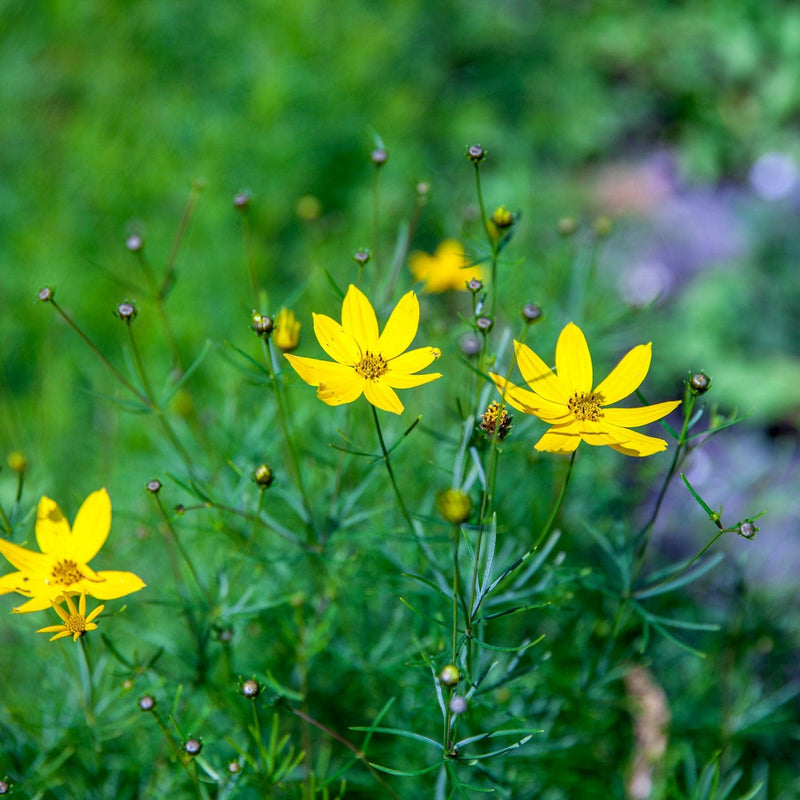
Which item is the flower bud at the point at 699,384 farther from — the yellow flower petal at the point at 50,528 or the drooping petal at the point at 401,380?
the yellow flower petal at the point at 50,528

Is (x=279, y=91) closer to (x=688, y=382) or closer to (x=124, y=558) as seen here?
(x=124, y=558)

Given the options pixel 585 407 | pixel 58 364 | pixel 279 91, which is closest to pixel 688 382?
pixel 585 407

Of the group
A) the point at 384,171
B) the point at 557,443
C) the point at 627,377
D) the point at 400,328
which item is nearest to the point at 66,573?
the point at 400,328

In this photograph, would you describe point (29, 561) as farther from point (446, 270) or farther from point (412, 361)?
point (446, 270)

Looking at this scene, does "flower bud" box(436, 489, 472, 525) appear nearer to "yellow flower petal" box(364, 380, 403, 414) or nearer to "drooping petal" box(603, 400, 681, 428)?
"yellow flower petal" box(364, 380, 403, 414)

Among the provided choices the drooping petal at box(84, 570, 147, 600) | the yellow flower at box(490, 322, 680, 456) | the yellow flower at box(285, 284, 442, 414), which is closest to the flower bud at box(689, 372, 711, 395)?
the yellow flower at box(490, 322, 680, 456)

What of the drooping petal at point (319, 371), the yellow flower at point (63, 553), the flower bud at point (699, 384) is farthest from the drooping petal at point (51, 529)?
the flower bud at point (699, 384)
